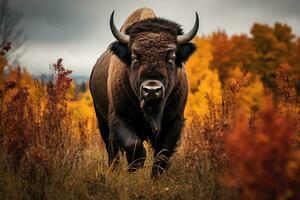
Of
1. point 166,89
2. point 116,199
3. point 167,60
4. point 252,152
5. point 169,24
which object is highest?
point 169,24

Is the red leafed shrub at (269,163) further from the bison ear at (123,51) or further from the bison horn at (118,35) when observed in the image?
the bison horn at (118,35)

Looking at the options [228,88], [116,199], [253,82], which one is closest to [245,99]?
[253,82]

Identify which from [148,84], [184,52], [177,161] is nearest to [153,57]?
[148,84]

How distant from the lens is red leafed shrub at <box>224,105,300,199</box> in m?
3.02

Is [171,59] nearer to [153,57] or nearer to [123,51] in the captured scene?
[153,57]

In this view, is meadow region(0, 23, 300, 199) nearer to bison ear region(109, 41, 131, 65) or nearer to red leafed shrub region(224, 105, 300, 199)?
red leafed shrub region(224, 105, 300, 199)

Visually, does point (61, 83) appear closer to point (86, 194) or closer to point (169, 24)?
point (169, 24)

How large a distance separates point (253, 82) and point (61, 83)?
33.7 m

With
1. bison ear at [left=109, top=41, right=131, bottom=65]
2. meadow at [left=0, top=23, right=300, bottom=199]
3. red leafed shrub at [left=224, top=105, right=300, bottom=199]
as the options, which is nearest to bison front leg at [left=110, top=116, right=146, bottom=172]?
meadow at [left=0, top=23, right=300, bottom=199]

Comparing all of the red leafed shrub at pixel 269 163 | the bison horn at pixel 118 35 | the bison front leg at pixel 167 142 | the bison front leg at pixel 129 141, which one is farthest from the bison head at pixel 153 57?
the red leafed shrub at pixel 269 163

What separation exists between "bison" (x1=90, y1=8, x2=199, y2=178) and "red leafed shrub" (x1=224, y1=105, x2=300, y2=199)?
8.10 feet

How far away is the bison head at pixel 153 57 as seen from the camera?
225 inches

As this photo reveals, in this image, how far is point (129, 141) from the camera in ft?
20.8

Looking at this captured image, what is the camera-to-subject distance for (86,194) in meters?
4.65
